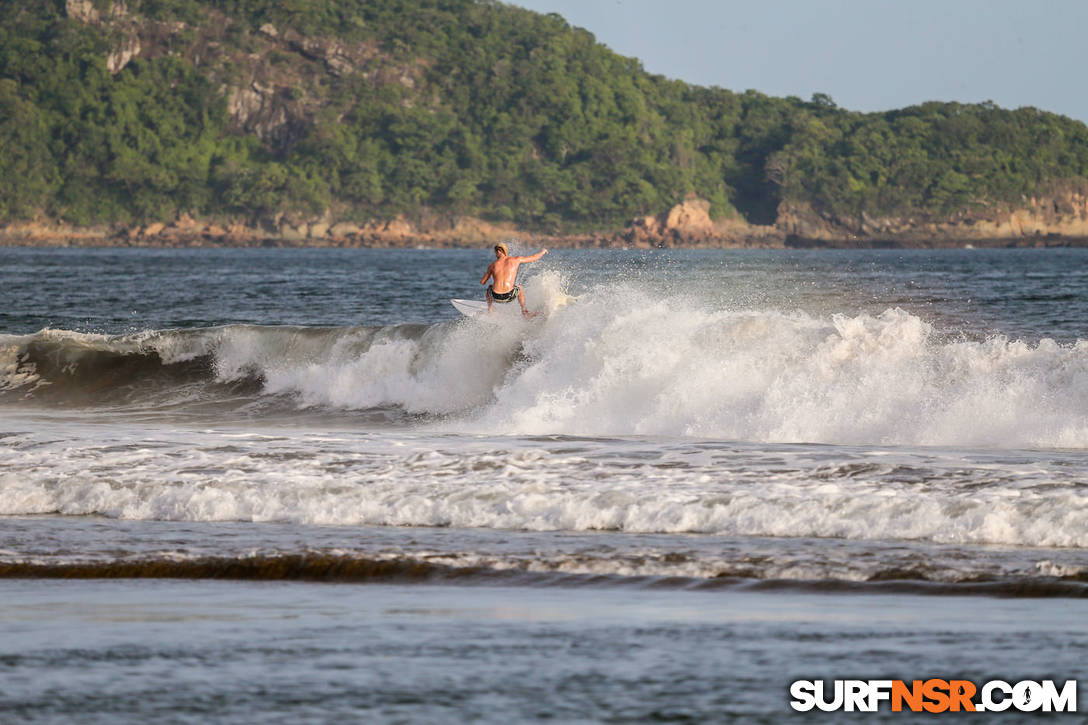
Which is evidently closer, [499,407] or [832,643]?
[832,643]

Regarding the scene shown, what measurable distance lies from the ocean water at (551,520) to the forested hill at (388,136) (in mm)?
153194

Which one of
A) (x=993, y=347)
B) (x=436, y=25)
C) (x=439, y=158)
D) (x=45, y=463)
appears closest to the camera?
(x=45, y=463)

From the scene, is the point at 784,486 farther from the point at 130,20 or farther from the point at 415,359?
the point at 130,20

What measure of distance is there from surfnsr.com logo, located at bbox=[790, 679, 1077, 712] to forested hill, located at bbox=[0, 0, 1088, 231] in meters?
167

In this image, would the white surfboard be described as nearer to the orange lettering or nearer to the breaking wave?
the breaking wave

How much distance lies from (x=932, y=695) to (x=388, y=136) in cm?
18010

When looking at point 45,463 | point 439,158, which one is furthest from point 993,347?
point 439,158

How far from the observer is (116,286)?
59.2 m

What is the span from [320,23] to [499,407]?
181 metres

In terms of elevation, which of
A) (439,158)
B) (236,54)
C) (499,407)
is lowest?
(499,407)

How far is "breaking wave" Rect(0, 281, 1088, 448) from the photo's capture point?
1577cm

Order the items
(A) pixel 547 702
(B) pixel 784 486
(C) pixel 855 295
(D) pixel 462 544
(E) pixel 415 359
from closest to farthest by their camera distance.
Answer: (A) pixel 547 702
(D) pixel 462 544
(B) pixel 784 486
(E) pixel 415 359
(C) pixel 855 295

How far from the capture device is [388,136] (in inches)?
7195

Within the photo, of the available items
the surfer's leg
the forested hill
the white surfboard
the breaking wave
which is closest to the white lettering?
the breaking wave
